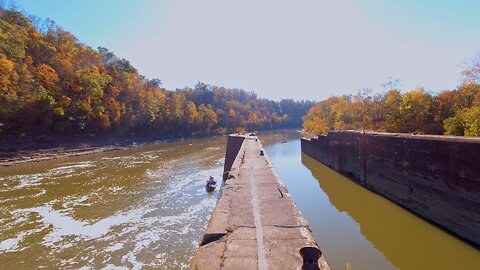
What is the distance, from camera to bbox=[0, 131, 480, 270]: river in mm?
7945

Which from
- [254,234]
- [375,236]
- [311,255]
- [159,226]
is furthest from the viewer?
[159,226]

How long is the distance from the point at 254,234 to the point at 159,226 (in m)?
6.56

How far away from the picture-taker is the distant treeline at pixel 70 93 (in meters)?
31.5

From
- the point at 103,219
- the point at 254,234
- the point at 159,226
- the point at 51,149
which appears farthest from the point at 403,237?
the point at 51,149

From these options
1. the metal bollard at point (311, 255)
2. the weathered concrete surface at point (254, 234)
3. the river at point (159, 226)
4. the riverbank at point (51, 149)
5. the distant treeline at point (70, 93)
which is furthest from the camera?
the distant treeline at point (70, 93)

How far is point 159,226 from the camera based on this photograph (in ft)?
33.9

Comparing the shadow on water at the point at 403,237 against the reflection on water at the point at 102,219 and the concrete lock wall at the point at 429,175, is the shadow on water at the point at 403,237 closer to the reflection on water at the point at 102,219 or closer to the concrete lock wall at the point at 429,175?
the concrete lock wall at the point at 429,175

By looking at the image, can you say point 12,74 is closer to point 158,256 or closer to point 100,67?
point 100,67

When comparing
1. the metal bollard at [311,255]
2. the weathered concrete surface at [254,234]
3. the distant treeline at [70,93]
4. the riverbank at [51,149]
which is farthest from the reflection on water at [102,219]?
the distant treeline at [70,93]

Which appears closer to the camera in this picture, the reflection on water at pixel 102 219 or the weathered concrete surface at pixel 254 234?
the weathered concrete surface at pixel 254 234

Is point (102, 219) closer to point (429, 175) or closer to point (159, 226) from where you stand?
point (159, 226)

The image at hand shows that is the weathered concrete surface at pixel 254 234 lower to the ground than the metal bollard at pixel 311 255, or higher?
lower

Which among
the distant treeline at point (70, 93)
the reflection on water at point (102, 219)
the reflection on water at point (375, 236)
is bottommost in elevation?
the reflection on water at point (375, 236)

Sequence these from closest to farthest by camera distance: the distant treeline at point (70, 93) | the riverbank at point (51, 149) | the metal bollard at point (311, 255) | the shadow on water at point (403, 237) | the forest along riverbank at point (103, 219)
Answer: the metal bollard at point (311, 255) → the shadow on water at point (403, 237) → the forest along riverbank at point (103, 219) → the riverbank at point (51, 149) → the distant treeline at point (70, 93)
